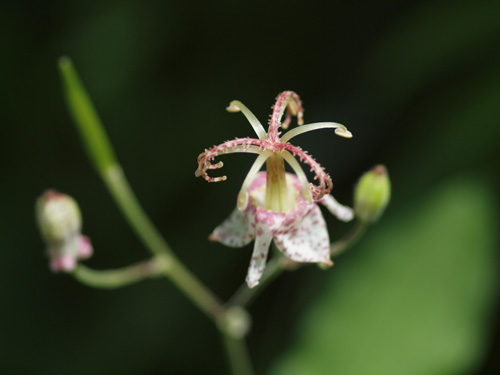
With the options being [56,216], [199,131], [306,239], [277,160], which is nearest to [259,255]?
[306,239]

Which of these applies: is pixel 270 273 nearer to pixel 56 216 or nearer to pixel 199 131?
pixel 56 216

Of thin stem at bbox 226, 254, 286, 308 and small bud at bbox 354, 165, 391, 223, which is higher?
small bud at bbox 354, 165, 391, 223

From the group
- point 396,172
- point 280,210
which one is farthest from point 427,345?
point 280,210

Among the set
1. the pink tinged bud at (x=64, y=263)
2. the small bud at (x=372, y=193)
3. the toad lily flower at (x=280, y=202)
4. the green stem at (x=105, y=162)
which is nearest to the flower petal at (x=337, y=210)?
the small bud at (x=372, y=193)

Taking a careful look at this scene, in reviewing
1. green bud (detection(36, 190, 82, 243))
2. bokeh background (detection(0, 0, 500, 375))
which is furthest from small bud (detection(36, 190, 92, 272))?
bokeh background (detection(0, 0, 500, 375))

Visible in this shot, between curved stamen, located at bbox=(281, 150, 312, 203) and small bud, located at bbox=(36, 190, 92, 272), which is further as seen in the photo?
small bud, located at bbox=(36, 190, 92, 272)

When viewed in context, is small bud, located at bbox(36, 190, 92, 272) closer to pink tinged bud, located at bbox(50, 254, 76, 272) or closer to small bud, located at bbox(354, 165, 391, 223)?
pink tinged bud, located at bbox(50, 254, 76, 272)

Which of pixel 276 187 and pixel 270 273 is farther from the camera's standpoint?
pixel 270 273
